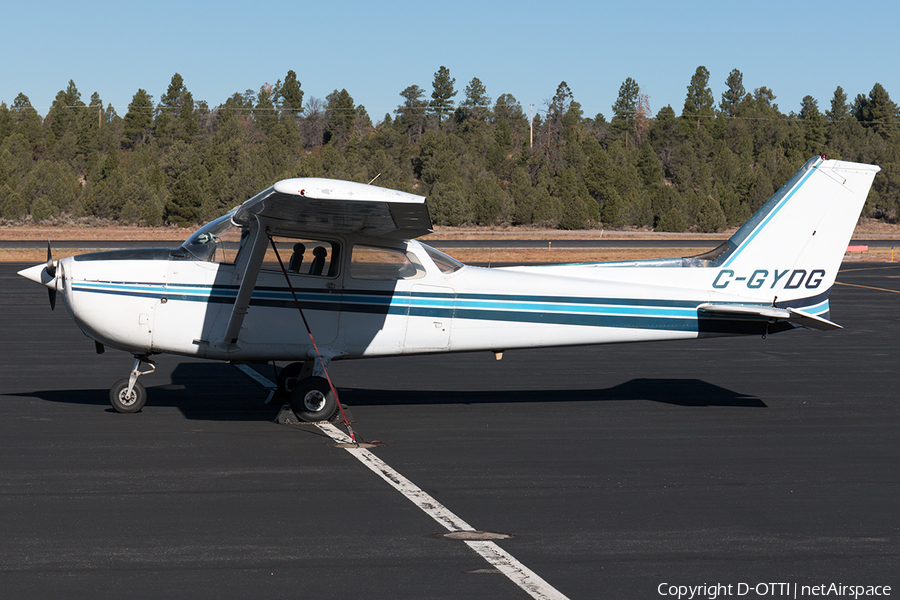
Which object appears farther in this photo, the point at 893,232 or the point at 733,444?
the point at 893,232

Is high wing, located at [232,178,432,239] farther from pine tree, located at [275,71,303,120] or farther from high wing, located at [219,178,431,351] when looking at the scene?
pine tree, located at [275,71,303,120]

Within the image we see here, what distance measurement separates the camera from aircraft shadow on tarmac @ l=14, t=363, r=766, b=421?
31.6 feet

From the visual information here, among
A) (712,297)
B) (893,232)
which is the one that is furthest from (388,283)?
(893,232)

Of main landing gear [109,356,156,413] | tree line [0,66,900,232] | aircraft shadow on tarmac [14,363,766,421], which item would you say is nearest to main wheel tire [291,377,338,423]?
aircraft shadow on tarmac [14,363,766,421]

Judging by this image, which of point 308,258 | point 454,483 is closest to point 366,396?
point 308,258

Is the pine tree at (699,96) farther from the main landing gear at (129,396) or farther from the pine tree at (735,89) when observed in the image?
the main landing gear at (129,396)

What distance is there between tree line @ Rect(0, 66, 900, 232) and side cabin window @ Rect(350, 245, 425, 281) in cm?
5212

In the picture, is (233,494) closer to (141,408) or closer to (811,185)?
(141,408)

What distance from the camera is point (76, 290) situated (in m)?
8.62

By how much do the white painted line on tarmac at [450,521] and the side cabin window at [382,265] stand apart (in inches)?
63.2

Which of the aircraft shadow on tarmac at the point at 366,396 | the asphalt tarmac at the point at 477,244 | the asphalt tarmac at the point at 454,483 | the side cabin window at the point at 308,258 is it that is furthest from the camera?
the asphalt tarmac at the point at 477,244

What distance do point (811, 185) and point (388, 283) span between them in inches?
187

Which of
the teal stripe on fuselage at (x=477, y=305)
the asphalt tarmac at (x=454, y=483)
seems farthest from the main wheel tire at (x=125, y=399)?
the teal stripe on fuselage at (x=477, y=305)

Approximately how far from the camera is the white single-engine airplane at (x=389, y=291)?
869cm
